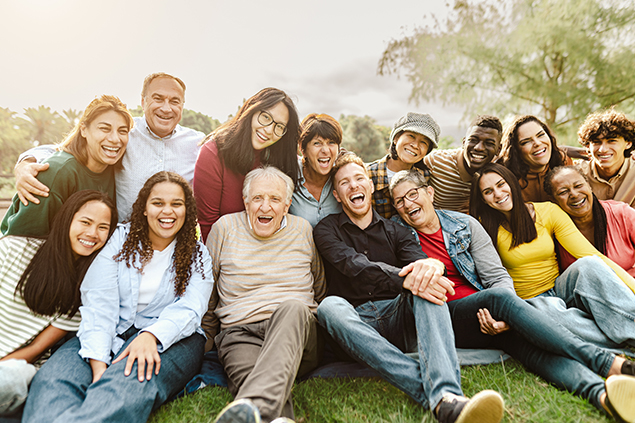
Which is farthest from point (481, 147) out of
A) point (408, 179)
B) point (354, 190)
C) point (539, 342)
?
point (539, 342)

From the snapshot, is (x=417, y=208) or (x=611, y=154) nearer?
(x=417, y=208)

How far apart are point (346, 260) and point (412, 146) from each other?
1.76 meters

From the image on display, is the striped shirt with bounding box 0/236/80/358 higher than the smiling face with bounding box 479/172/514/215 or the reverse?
the reverse

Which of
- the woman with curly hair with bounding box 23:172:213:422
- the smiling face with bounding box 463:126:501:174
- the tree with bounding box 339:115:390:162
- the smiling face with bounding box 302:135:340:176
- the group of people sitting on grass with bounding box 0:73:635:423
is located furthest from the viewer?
A: the tree with bounding box 339:115:390:162

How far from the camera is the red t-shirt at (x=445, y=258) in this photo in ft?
11.5

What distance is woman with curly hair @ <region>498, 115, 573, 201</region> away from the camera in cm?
426

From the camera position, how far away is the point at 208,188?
12.6ft

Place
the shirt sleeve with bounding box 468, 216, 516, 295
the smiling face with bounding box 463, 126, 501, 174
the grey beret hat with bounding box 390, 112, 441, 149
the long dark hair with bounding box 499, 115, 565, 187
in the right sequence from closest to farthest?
1. the shirt sleeve with bounding box 468, 216, 516, 295
2. the grey beret hat with bounding box 390, 112, 441, 149
3. the smiling face with bounding box 463, 126, 501, 174
4. the long dark hair with bounding box 499, 115, 565, 187

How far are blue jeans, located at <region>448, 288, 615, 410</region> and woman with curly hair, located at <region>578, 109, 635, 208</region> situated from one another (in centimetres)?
259

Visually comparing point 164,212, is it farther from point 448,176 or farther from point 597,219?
point 597,219

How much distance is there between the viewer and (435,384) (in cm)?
227

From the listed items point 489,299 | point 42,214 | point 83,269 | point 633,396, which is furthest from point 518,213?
point 42,214

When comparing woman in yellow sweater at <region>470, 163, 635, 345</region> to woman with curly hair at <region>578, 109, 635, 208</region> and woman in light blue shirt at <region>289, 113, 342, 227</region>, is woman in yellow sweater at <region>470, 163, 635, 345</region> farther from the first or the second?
woman in light blue shirt at <region>289, 113, 342, 227</region>

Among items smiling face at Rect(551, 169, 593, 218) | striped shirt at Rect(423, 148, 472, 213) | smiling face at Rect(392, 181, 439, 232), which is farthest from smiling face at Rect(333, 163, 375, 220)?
smiling face at Rect(551, 169, 593, 218)
